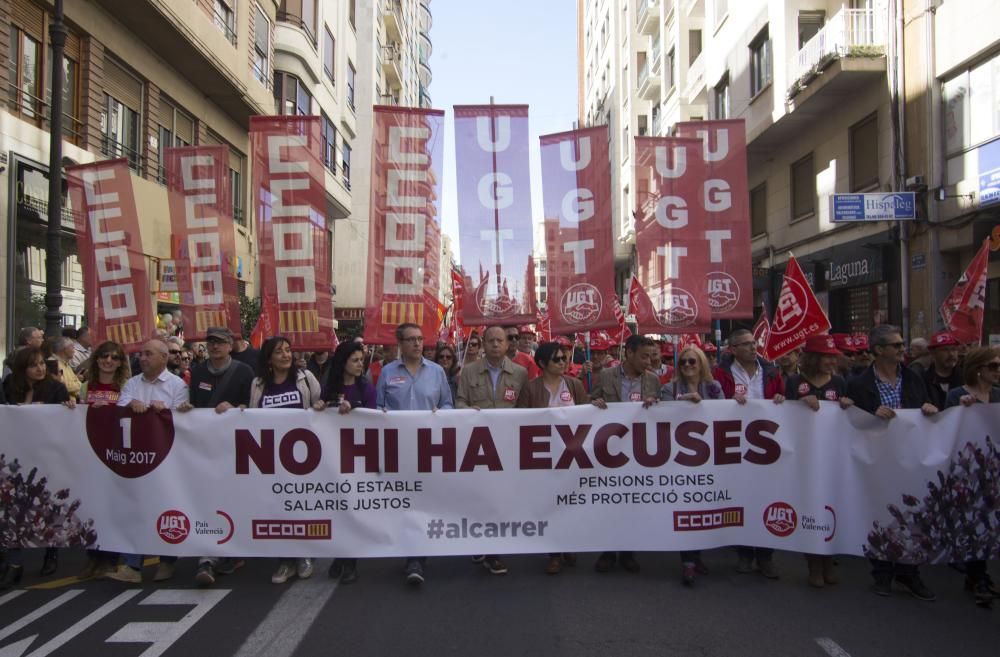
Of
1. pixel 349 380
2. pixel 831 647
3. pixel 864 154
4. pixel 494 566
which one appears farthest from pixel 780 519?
pixel 864 154

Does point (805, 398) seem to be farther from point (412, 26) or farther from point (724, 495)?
point (412, 26)

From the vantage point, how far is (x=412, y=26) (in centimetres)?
5756

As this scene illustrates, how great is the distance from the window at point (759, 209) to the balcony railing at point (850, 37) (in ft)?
18.8

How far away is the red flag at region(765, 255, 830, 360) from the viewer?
7043 mm

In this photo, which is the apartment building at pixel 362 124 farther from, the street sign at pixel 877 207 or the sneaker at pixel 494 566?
the sneaker at pixel 494 566

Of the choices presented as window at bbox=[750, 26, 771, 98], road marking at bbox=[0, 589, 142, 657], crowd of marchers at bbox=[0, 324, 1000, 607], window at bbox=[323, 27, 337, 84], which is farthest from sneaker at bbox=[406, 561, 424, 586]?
window at bbox=[323, 27, 337, 84]

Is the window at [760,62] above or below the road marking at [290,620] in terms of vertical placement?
above

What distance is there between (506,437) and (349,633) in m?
1.77

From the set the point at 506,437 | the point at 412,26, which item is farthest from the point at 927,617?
the point at 412,26

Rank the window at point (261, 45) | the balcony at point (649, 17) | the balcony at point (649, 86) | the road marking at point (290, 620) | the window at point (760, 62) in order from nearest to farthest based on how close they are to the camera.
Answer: the road marking at point (290, 620) < the window at point (760, 62) < the window at point (261, 45) < the balcony at point (649, 17) < the balcony at point (649, 86)

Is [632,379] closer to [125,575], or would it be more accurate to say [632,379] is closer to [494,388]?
[494,388]

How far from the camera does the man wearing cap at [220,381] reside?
5984mm

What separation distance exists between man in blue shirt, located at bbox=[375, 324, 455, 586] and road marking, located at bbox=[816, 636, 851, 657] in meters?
2.89

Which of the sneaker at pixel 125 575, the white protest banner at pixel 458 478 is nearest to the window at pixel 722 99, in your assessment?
the white protest banner at pixel 458 478
